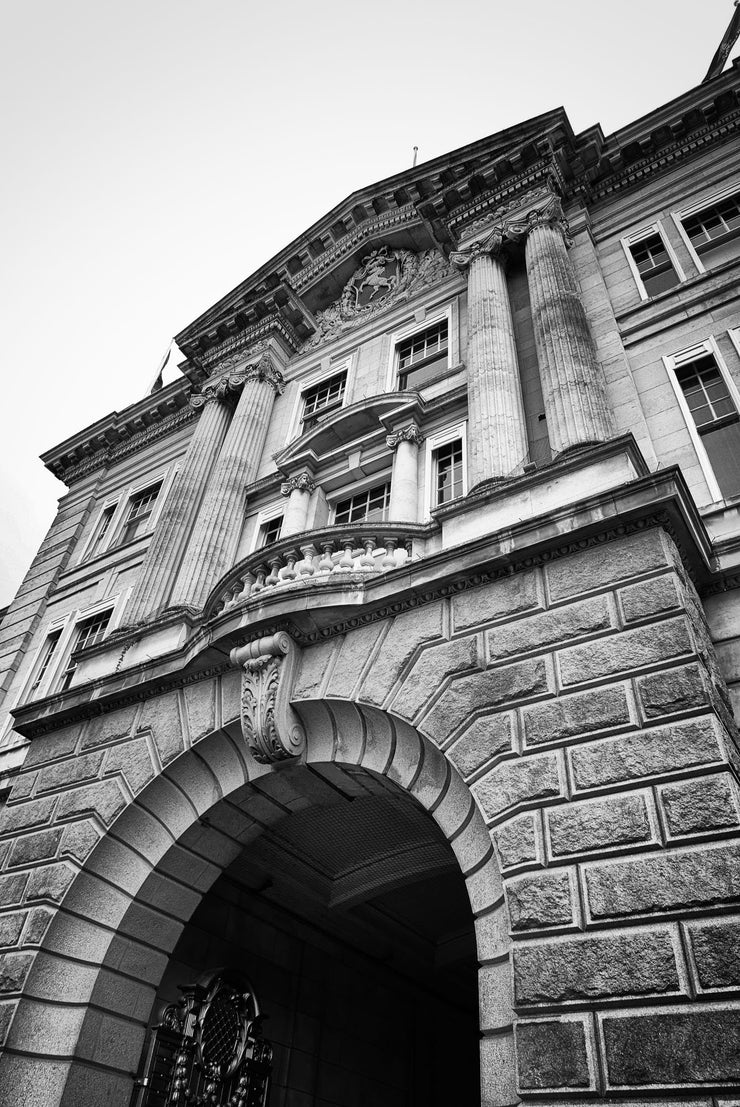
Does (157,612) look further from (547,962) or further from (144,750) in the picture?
(547,962)

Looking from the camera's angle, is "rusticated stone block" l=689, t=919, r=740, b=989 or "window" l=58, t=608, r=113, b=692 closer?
"rusticated stone block" l=689, t=919, r=740, b=989

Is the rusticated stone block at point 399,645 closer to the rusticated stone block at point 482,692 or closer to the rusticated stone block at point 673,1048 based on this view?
the rusticated stone block at point 482,692

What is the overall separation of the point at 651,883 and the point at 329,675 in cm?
481

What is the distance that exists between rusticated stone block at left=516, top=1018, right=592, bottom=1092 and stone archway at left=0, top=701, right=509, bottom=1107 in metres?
1.65

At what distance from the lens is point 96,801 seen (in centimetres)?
1112

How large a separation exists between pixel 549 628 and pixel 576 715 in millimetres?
1101

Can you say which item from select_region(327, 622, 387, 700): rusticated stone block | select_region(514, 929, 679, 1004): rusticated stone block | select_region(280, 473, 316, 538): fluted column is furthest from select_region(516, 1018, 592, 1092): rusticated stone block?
select_region(280, 473, 316, 538): fluted column

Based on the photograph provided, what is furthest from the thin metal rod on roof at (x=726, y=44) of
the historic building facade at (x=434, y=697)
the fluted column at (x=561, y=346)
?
the fluted column at (x=561, y=346)

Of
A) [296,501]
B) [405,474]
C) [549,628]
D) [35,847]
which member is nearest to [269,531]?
[296,501]

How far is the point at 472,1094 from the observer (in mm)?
16312

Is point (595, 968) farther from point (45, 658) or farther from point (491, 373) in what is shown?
point (45, 658)

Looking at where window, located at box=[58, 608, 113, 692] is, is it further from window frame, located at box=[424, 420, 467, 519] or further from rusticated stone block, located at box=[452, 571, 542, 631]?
rusticated stone block, located at box=[452, 571, 542, 631]

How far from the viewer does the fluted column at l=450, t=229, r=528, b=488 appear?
12016 millimetres

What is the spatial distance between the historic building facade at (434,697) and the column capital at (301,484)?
0.23 feet
